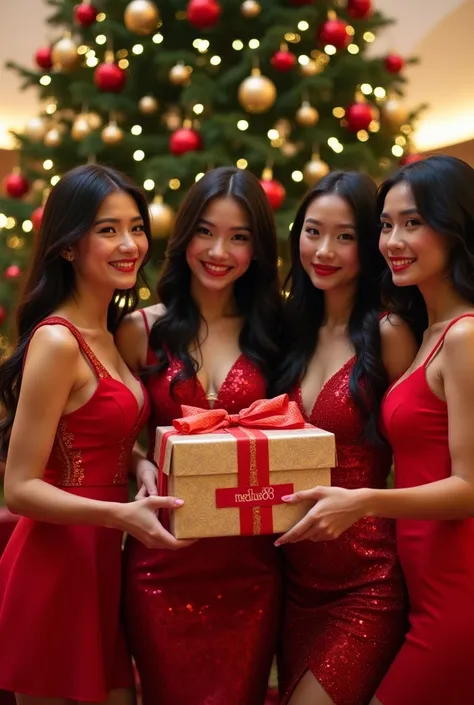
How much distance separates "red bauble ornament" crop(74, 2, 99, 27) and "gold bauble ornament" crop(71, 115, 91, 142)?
53 cm

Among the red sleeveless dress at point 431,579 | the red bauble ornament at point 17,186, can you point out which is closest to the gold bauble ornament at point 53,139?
the red bauble ornament at point 17,186

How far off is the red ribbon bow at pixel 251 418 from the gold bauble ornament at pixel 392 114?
10.5ft

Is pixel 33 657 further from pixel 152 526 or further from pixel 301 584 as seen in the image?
pixel 301 584

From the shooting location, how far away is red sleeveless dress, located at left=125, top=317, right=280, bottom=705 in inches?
85.4

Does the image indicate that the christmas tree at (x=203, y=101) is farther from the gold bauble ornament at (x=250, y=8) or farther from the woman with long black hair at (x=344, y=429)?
the woman with long black hair at (x=344, y=429)

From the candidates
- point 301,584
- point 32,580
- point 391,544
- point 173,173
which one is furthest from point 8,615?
point 173,173

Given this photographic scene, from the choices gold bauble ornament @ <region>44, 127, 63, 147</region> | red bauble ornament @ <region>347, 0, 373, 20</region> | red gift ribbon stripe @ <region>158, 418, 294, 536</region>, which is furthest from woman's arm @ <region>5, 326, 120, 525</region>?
red bauble ornament @ <region>347, 0, 373, 20</region>

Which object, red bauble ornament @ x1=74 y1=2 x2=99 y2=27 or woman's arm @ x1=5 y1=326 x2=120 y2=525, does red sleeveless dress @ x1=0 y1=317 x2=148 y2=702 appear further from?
red bauble ornament @ x1=74 y1=2 x2=99 y2=27

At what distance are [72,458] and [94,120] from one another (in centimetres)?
304

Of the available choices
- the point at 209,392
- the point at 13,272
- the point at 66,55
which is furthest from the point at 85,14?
the point at 209,392

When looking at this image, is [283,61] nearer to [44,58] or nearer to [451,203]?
[44,58]

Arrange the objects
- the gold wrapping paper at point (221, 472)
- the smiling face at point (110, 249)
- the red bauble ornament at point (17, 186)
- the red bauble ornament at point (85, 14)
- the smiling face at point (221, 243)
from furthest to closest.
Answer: the red bauble ornament at point (17, 186) → the red bauble ornament at point (85, 14) → the smiling face at point (221, 243) → the smiling face at point (110, 249) → the gold wrapping paper at point (221, 472)

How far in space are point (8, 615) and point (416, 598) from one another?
1.05 meters

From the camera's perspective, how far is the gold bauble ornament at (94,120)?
177 inches
